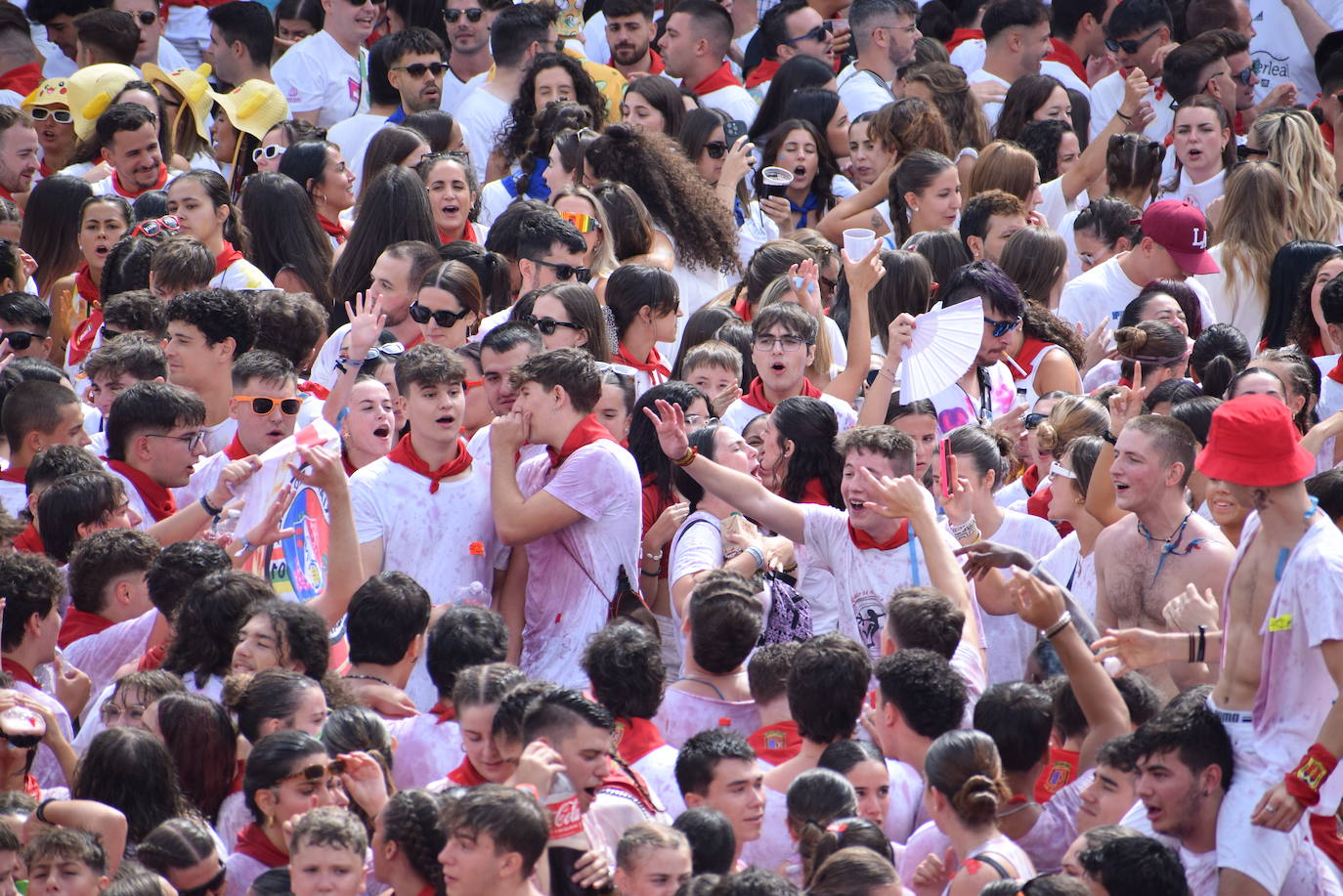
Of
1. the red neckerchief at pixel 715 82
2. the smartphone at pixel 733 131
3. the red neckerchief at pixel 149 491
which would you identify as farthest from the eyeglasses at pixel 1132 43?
the red neckerchief at pixel 149 491

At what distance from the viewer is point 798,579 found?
19.9ft

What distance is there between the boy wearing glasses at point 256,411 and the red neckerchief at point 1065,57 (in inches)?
267

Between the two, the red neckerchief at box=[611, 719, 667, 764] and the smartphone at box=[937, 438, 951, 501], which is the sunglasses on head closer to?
the smartphone at box=[937, 438, 951, 501]

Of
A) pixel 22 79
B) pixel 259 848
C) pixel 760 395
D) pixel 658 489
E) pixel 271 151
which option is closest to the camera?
pixel 259 848

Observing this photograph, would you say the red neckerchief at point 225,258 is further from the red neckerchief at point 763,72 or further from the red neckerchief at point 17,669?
the red neckerchief at point 763,72

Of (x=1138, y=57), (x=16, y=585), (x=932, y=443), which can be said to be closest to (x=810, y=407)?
(x=932, y=443)

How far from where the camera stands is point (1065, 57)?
11.5m

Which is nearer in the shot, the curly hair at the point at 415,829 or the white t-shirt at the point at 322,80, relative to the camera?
the curly hair at the point at 415,829

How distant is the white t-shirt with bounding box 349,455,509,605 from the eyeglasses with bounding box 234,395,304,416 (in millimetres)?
514

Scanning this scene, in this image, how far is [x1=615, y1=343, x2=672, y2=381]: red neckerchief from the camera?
7145mm

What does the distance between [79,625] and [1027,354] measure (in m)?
4.16

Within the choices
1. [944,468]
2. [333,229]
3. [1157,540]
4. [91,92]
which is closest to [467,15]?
[91,92]

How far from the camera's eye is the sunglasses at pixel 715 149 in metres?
9.19

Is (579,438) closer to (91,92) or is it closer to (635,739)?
(635,739)
